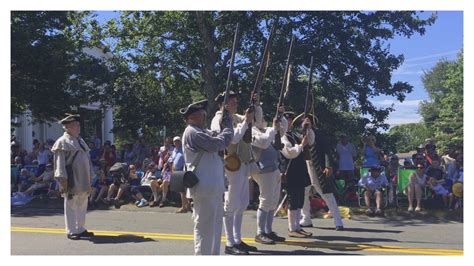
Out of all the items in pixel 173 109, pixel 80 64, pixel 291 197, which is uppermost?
pixel 80 64

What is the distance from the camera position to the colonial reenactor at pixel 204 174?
606 cm

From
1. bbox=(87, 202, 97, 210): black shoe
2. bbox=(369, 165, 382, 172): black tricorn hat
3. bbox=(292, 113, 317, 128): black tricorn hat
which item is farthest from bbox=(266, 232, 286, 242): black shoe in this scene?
bbox=(87, 202, 97, 210): black shoe

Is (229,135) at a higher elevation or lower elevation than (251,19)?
lower

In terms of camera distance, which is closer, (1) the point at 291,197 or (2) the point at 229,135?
(2) the point at 229,135

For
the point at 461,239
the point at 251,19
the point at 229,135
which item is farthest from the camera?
the point at 251,19

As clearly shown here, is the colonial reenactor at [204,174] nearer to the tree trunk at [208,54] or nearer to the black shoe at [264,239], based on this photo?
the black shoe at [264,239]

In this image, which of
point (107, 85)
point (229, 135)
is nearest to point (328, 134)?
point (107, 85)

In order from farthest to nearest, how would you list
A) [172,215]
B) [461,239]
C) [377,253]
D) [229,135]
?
[172,215] < [461,239] < [377,253] < [229,135]

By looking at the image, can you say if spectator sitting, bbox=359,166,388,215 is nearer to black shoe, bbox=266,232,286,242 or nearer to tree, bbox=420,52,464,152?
black shoe, bbox=266,232,286,242

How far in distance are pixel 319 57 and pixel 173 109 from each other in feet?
17.7

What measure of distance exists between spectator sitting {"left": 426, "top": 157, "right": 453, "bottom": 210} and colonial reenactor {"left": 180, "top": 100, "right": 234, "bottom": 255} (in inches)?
269

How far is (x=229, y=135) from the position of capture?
614 centimetres

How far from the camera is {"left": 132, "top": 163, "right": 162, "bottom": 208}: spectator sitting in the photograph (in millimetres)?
12453

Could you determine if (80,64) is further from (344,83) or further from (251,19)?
(344,83)
